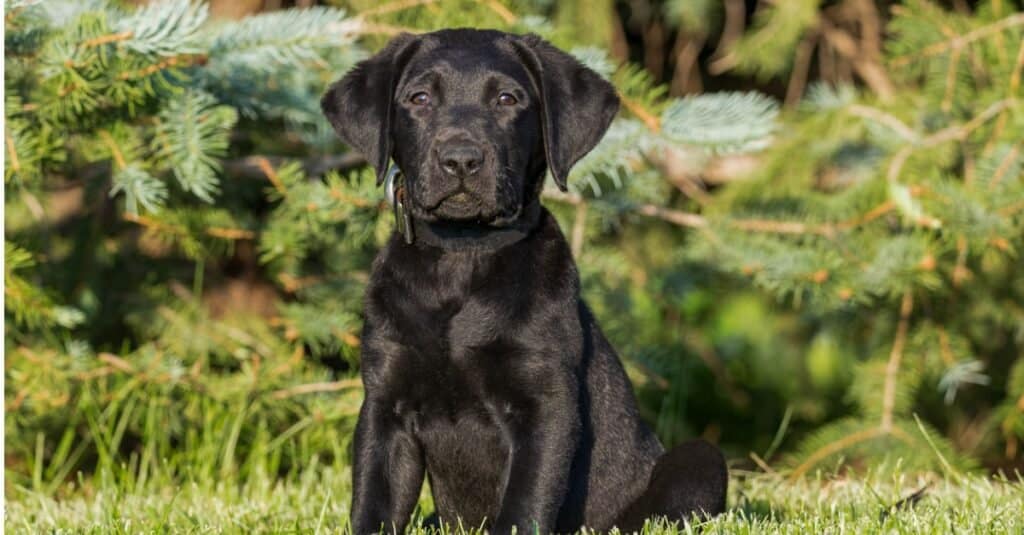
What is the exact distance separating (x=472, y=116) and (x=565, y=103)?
0.28 meters

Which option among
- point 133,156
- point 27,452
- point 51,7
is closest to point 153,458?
point 27,452

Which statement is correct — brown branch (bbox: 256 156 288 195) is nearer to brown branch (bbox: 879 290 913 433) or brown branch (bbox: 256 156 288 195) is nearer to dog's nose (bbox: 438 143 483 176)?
dog's nose (bbox: 438 143 483 176)

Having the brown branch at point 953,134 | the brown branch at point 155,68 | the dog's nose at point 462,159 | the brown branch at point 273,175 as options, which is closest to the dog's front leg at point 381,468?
the dog's nose at point 462,159

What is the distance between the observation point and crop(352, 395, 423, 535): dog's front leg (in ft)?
10.2

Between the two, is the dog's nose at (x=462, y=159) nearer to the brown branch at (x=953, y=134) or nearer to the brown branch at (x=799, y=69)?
the brown branch at (x=953, y=134)

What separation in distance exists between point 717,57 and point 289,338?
3339mm

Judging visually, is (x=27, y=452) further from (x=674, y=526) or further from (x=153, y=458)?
(x=674, y=526)

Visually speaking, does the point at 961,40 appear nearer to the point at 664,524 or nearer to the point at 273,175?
the point at 273,175

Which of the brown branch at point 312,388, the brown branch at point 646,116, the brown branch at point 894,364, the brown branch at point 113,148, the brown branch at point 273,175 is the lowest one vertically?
the brown branch at point 894,364

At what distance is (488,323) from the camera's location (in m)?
3.11

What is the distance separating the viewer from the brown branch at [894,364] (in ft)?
18.5

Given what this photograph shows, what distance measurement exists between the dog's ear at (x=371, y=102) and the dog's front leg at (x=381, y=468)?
1.92 ft

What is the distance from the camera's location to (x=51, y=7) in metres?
4.37

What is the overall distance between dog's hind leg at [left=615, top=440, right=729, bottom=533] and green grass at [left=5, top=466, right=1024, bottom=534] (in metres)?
0.06
